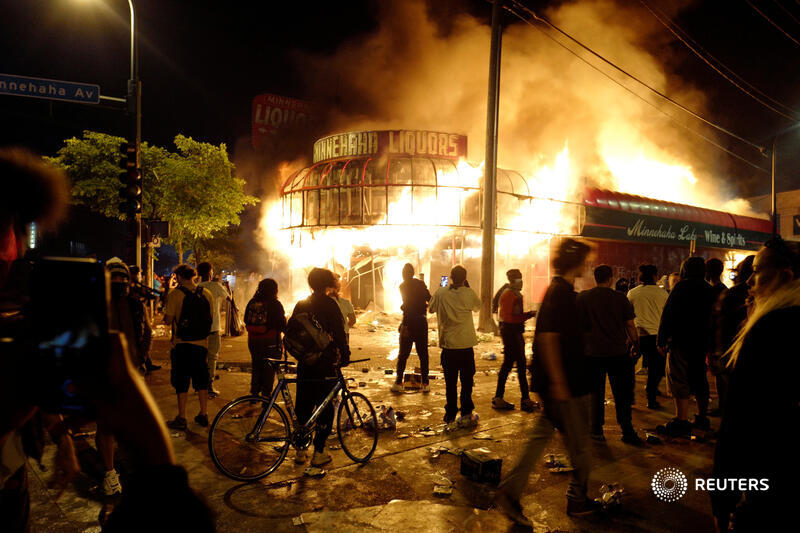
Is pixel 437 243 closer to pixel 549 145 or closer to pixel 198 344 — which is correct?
pixel 549 145

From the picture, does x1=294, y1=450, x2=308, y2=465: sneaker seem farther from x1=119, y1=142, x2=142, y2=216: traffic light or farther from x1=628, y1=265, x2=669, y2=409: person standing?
x1=119, y1=142, x2=142, y2=216: traffic light

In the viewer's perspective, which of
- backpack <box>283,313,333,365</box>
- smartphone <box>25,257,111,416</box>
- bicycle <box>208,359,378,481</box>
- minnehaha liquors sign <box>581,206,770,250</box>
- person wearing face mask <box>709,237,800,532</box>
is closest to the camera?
smartphone <box>25,257,111,416</box>

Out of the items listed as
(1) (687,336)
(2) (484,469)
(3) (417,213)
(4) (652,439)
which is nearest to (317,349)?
(2) (484,469)

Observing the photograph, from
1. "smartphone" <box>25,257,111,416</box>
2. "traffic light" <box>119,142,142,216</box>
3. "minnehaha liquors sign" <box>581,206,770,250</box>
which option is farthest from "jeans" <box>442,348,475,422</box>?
"minnehaha liquors sign" <box>581,206,770,250</box>

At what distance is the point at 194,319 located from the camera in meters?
5.89

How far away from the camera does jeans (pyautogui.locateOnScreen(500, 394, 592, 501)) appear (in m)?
3.78

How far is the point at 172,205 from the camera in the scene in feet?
65.4

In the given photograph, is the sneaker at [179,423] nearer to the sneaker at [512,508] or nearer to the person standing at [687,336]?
the sneaker at [512,508]

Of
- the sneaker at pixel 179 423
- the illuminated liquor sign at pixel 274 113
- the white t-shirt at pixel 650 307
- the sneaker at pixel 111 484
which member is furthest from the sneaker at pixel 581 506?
the illuminated liquor sign at pixel 274 113

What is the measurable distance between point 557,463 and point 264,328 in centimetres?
407

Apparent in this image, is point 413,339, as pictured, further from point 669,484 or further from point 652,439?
point 669,484

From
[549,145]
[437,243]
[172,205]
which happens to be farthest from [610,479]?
[549,145]

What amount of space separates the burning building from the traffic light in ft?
29.7

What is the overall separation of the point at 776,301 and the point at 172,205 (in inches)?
834
